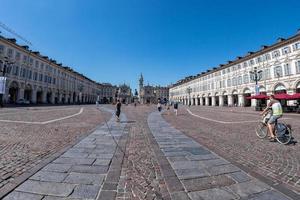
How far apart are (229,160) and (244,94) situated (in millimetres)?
45772

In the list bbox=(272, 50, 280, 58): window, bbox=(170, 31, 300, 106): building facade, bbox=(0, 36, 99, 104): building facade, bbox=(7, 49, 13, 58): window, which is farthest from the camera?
bbox=(272, 50, 280, 58): window

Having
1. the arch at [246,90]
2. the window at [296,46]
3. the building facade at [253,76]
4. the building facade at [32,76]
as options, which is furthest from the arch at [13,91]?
the window at [296,46]

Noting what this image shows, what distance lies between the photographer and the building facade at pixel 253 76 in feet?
103

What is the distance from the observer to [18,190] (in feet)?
9.10

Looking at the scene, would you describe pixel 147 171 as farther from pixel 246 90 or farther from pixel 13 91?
pixel 246 90

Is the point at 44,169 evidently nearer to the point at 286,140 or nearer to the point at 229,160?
the point at 229,160

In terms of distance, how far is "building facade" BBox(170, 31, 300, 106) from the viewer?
1241 inches

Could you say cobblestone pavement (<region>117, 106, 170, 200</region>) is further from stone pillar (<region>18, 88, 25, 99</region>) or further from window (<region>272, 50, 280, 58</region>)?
stone pillar (<region>18, 88, 25, 99</region>)

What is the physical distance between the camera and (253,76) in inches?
1519

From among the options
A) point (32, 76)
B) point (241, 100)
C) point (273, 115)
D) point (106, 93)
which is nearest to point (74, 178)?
point (273, 115)

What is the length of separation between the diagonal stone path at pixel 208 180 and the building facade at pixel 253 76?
2745cm

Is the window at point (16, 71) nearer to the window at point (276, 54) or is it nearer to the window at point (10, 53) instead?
the window at point (10, 53)

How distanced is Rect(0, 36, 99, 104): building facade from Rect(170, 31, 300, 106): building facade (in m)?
46.9

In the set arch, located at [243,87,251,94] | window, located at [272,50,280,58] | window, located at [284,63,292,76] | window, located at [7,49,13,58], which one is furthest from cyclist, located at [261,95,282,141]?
window, located at [7,49,13,58]
